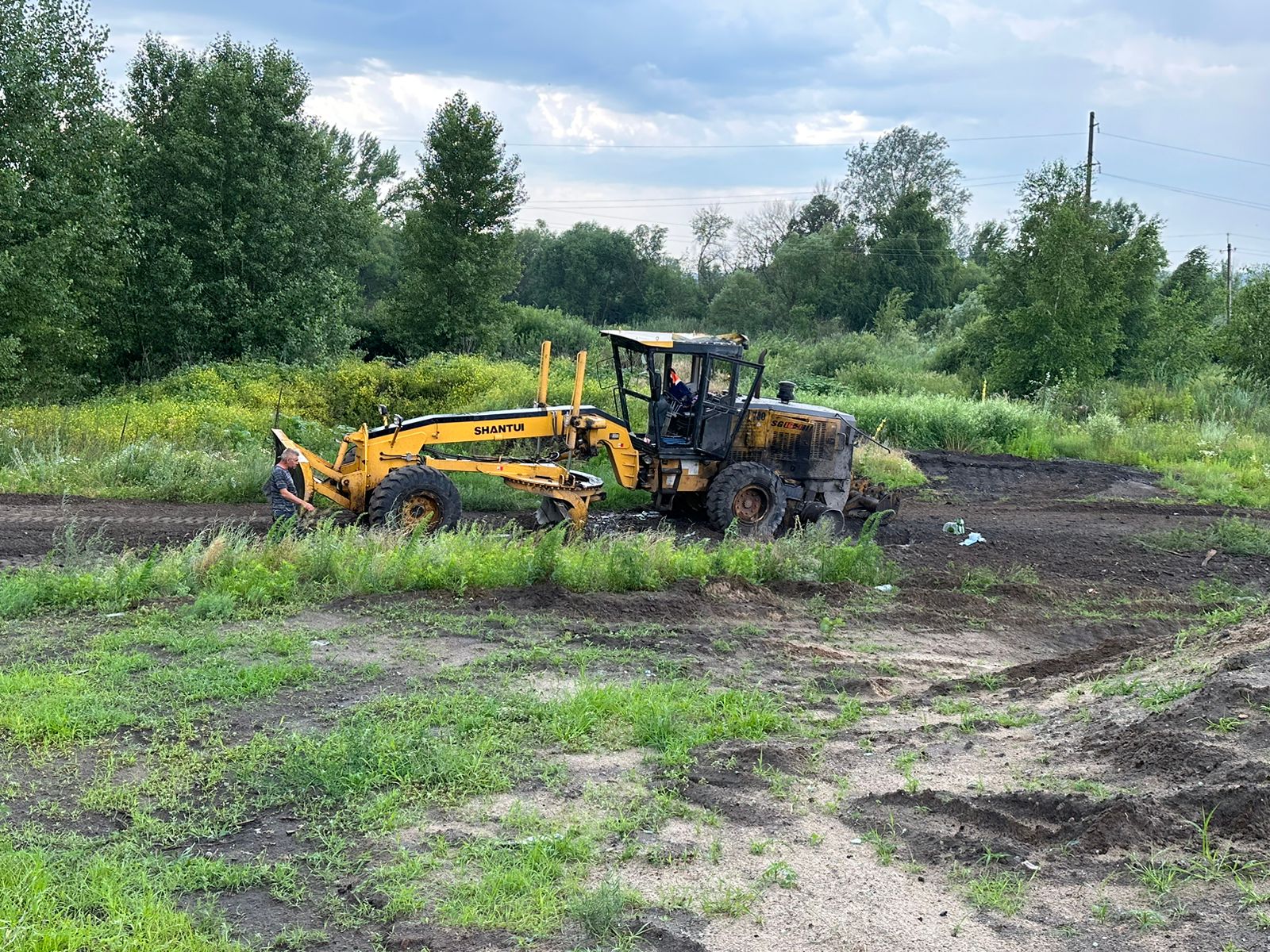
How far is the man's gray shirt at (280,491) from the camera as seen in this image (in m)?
11.8

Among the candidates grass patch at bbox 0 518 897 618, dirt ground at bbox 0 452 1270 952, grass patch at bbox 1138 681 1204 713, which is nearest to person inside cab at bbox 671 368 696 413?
grass patch at bbox 0 518 897 618

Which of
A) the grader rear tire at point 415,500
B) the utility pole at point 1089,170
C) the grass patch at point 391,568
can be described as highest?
the utility pole at point 1089,170

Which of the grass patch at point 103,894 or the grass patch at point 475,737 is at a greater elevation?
the grass patch at point 475,737

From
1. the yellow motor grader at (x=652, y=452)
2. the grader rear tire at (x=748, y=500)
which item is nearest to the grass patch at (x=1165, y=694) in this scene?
the yellow motor grader at (x=652, y=452)

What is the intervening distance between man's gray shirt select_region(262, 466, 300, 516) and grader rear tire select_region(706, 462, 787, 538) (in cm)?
522

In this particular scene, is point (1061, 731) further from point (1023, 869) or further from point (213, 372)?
point (213, 372)

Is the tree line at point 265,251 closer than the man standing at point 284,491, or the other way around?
the man standing at point 284,491

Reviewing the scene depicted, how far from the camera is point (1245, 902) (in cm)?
479

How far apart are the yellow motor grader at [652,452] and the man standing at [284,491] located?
237mm

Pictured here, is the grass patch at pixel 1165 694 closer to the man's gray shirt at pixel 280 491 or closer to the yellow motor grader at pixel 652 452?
the yellow motor grader at pixel 652 452

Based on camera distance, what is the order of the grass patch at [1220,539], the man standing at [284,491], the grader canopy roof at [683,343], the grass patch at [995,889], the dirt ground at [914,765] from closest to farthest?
the dirt ground at [914,765] → the grass patch at [995,889] → the man standing at [284,491] → the grader canopy roof at [683,343] → the grass patch at [1220,539]

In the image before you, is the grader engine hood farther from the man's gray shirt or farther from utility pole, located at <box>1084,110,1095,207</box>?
utility pole, located at <box>1084,110,1095,207</box>

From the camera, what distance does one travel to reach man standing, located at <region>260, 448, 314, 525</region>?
1178 cm

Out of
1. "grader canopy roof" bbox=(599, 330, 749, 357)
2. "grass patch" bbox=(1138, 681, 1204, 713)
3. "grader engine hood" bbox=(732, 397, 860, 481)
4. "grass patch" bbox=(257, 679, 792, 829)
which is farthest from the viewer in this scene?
"grader engine hood" bbox=(732, 397, 860, 481)
